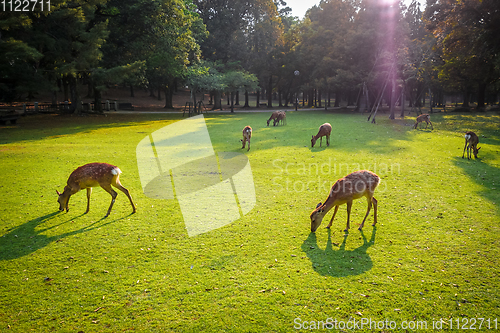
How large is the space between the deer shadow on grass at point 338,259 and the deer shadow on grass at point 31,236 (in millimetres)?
4259

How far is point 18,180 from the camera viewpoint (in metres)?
9.16

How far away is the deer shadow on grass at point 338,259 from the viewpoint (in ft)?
15.2

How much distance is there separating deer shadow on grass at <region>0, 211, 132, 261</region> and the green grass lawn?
0.03m

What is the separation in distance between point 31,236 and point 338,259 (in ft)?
19.0

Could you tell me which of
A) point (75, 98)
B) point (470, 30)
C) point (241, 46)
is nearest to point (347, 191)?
point (470, 30)

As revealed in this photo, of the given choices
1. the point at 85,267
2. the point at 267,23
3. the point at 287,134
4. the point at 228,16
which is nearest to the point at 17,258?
the point at 85,267

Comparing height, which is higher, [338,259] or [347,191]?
[347,191]

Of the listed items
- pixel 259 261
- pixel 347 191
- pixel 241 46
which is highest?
pixel 241 46

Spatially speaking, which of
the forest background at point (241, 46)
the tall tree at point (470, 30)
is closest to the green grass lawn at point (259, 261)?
the tall tree at point (470, 30)

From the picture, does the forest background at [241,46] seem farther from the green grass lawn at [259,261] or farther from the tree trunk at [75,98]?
A: the green grass lawn at [259,261]

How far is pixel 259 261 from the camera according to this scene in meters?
4.94

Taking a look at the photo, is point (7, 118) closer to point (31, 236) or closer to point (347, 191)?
point (31, 236)

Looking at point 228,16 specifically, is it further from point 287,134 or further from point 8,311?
point 8,311

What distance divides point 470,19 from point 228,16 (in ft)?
93.2
